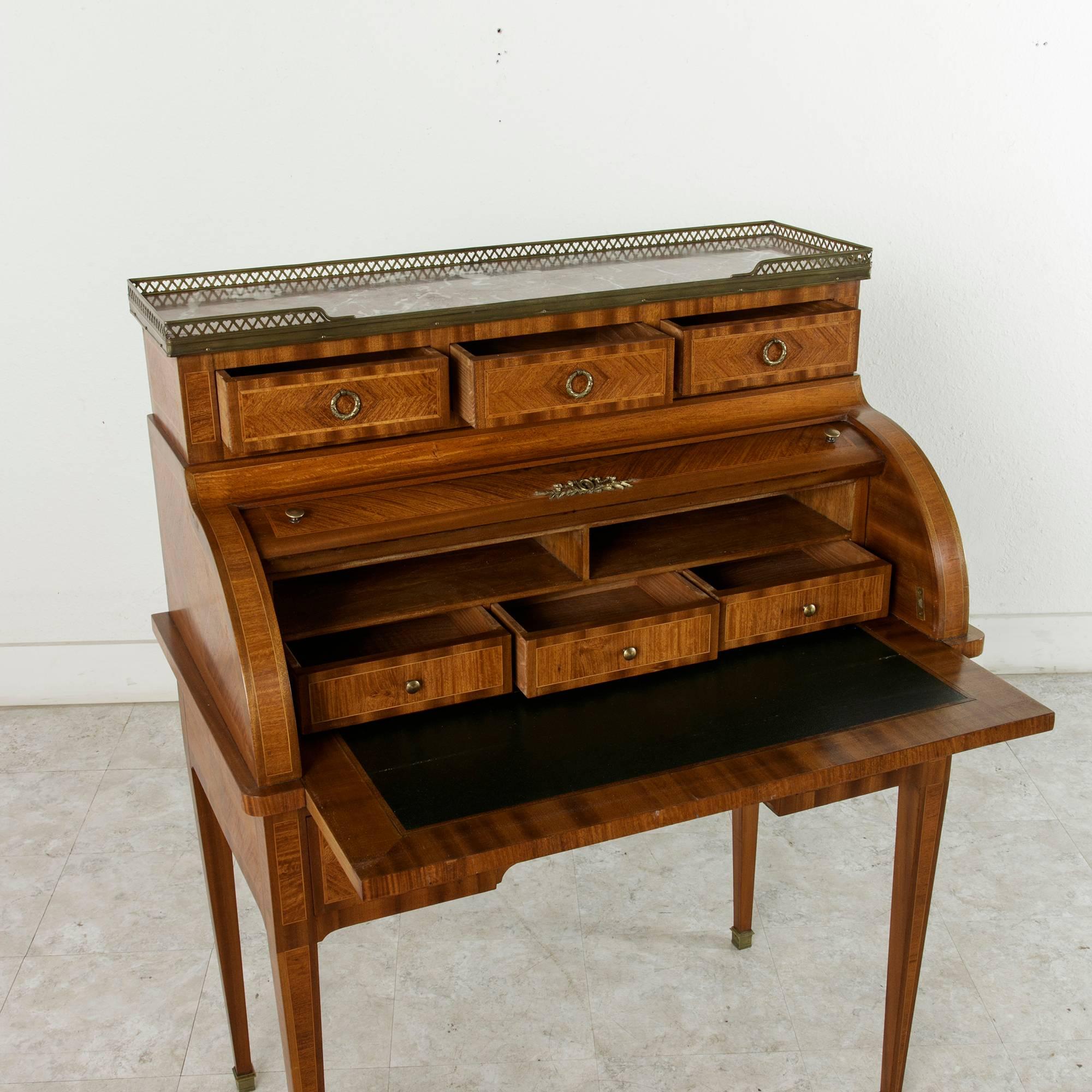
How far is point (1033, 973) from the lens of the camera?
3.00m

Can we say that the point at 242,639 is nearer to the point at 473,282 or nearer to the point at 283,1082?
the point at 473,282

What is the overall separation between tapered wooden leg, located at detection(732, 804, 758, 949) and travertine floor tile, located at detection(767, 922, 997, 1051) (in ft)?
0.28

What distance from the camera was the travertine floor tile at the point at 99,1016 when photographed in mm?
2752

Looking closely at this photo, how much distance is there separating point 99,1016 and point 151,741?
116 centimetres

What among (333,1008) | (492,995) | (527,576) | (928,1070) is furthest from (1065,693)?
(527,576)

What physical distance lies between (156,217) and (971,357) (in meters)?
2.32

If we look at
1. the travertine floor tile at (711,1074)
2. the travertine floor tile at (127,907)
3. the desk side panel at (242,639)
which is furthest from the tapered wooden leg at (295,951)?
the travertine floor tile at (127,907)

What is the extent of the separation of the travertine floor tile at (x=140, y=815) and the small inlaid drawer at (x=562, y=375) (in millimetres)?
1764

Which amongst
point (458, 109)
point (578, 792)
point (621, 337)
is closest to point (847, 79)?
point (458, 109)

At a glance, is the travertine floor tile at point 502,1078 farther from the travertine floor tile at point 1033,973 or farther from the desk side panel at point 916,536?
the desk side panel at point 916,536

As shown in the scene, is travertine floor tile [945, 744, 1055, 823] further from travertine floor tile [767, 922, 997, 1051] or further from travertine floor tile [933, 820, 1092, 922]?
travertine floor tile [767, 922, 997, 1051]

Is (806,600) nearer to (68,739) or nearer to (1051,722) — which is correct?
(1051,722)

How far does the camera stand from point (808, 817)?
3588 mm

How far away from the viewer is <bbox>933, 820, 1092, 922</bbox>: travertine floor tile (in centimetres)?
321
